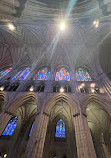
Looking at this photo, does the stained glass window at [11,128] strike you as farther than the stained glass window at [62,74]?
No

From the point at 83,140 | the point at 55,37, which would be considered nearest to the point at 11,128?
the point at 83,140

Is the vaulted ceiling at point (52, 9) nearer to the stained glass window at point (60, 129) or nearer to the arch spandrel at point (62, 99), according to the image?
the arch spandrel at point (62, 99)

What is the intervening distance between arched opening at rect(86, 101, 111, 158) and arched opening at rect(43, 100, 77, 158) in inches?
133

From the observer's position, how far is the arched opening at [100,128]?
8.47 metres

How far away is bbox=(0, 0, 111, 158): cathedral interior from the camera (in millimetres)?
6751

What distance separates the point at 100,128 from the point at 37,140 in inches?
360

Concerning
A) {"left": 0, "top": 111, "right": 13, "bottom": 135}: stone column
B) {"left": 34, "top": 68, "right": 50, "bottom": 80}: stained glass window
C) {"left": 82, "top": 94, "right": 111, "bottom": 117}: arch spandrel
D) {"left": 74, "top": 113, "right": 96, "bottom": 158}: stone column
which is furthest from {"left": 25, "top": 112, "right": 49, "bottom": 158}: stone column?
{"left": 34, "top": 68, "right": 50, "bottom": 80}: stained glass window

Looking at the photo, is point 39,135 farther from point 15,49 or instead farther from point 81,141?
point 15,49

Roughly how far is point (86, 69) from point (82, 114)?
993 centimetres

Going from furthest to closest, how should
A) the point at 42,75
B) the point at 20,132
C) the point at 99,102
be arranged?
1. the point at 42,75
2. the point at 20,132
3. the point at 99,102

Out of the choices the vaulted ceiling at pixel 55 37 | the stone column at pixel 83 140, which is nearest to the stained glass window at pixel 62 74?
the vaulted ceiling at pixel 55 37

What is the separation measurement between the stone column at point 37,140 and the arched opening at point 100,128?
5796 mm

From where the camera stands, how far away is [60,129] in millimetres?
10250

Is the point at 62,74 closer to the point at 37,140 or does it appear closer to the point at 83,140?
the point at 83,140
